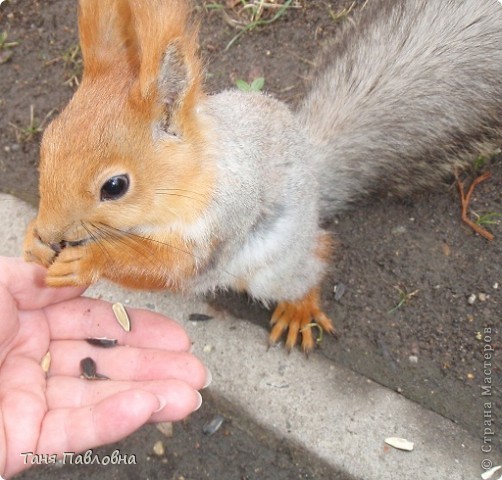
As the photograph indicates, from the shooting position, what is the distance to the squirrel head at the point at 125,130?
39.4 inches

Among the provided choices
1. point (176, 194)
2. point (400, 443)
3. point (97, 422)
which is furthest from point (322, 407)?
point (176, 194)

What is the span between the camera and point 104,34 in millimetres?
1123

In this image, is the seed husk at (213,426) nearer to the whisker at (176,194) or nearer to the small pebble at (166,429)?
the small pebble at (166,429)

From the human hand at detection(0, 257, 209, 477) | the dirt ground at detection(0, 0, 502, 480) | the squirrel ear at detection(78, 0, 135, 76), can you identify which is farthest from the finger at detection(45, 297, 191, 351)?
the squirrel ear at detection(78, 0, 135, 76)

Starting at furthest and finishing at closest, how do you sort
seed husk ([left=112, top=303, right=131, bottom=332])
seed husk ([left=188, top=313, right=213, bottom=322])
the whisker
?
seed husk ([left=188, top=313, right=213, bottom=322]) < seed husk ([left=112, top=303, right=131, bottom=332]) < the whisker

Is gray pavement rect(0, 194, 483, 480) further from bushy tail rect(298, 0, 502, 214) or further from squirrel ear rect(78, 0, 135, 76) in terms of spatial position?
squirrel ear rect(78, 0, 135, 76)

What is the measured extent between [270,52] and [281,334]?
89 centimetres

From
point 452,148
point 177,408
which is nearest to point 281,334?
point 177,408

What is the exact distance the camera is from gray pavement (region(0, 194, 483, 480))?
4.96ft

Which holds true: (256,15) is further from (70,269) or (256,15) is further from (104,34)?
(70,269)

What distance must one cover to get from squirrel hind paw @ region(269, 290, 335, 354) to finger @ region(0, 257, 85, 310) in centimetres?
58

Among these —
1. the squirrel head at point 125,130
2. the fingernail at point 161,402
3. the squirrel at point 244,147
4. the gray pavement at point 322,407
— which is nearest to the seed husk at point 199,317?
the gray pavement at point 322,407

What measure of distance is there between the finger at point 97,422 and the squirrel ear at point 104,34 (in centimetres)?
58

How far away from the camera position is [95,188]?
101 centimetres
